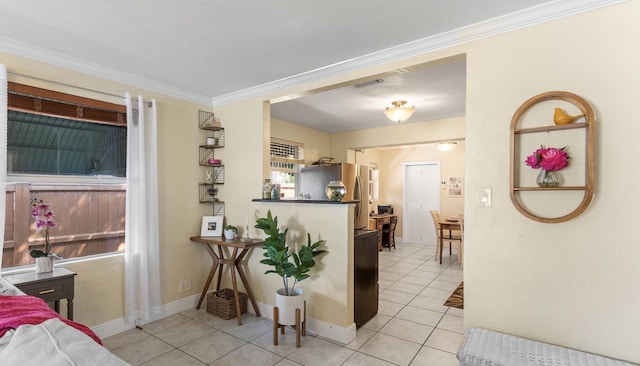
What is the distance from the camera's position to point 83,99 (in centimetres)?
284

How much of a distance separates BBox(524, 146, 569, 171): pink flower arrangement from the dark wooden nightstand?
3.45 meters

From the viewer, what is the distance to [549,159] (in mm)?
1881

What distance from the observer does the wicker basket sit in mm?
3273

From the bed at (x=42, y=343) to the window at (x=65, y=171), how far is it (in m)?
1.43

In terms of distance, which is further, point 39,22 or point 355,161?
point 355,161

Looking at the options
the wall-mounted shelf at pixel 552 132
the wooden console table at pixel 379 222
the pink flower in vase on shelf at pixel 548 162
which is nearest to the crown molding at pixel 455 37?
the wall-mounted shelf at pixel 552 132

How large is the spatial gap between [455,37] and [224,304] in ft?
10.7

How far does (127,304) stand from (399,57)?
11.2 feet

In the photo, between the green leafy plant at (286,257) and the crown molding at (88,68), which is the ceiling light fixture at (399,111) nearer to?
the green leafy plant at (286,257)

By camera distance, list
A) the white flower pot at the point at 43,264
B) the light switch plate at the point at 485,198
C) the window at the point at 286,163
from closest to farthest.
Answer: the light switch plate at the point at 485,198
the white flower pot at the point at 43,264
the window at the point at 286,163

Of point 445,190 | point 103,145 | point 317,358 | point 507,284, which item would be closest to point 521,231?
point 507,284

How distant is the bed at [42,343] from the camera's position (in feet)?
3.51

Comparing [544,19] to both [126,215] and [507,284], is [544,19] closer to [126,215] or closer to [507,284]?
[507,284]

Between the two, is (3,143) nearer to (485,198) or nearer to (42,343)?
(42,343)
